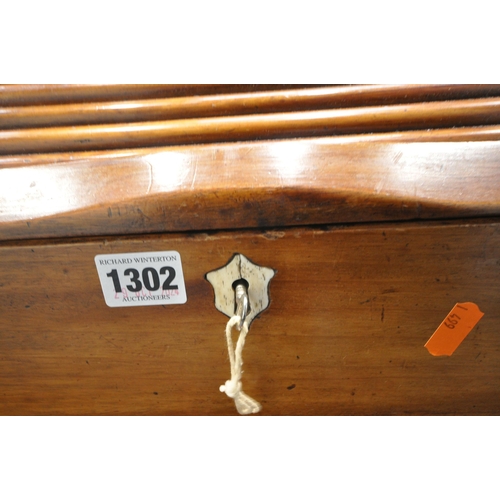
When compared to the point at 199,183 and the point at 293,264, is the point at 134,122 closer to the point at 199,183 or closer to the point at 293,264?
the point at 199,183

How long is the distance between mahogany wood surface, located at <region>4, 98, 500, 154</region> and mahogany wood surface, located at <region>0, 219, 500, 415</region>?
7.2 inches

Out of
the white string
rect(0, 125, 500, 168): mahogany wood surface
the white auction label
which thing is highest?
rect(0, 125, 500, 168): mahogany wood surface

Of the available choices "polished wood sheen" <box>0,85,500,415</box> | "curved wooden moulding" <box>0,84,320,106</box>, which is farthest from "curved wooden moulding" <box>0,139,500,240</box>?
"curved wooden moulding" <box>0,84,320,106</box>

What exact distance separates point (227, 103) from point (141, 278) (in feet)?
1.09

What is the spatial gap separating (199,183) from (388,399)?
0.54 meters

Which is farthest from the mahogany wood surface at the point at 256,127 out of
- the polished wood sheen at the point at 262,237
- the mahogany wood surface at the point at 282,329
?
the mahogany wood surface at the point at 282,329

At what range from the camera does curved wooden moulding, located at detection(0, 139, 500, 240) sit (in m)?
0.62

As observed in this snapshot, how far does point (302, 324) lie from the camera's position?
73 centimetres

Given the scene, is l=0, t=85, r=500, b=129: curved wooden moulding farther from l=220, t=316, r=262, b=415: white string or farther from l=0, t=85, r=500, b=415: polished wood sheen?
l=220, t=316, r=262, b=415: white string

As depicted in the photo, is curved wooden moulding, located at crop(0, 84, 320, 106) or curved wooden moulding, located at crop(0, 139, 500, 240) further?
curved wooden moulding, located at crop(0, 84, 320, 106)

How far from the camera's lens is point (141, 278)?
68cm

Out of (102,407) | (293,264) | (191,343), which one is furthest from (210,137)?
(102,407)

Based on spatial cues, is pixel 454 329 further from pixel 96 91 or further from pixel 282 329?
pixel 96 91

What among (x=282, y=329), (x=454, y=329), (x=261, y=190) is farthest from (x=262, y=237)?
(x=454, y=329)
